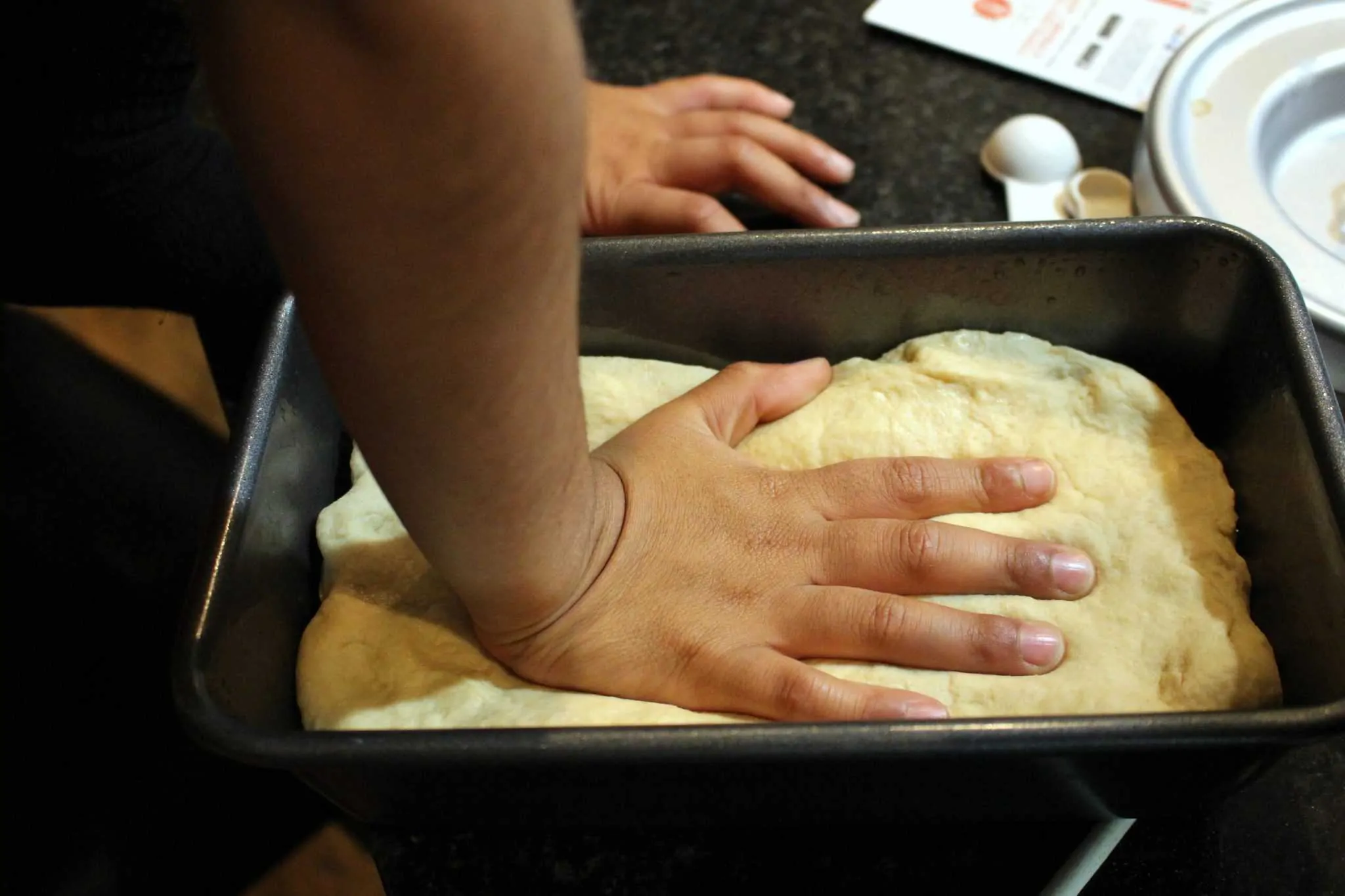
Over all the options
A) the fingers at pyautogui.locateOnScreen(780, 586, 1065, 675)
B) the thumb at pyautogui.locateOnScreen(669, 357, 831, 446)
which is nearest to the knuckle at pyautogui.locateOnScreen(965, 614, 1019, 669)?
the fingers at pyautogui.locateOnScreen(780, 586, 1065, 675)

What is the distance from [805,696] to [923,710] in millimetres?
67

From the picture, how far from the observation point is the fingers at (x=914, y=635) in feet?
2.02

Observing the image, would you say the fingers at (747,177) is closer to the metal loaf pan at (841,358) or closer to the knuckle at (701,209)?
the knuckle at (701,209)

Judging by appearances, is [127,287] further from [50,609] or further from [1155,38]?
[1155,38]

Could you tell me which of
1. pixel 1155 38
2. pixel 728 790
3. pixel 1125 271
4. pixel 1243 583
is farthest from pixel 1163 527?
pixel 1155 38

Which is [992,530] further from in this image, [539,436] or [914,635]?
[539,436]

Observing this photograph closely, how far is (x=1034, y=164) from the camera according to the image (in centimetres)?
100

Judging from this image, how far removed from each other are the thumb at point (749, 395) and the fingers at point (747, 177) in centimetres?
23

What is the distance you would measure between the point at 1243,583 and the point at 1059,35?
75 cm

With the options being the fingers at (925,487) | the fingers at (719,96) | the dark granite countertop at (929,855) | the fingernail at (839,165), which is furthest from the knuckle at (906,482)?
the fingers at (719,96)

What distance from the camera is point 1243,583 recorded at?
0.67m

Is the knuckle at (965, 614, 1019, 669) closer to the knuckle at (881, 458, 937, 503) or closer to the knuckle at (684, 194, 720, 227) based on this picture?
the knuckle at (881, 458, 937, 503)

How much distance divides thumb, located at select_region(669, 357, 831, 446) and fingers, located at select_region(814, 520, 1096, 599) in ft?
0.44

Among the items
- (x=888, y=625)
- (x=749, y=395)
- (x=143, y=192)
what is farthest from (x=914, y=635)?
(x=143, y=192)
